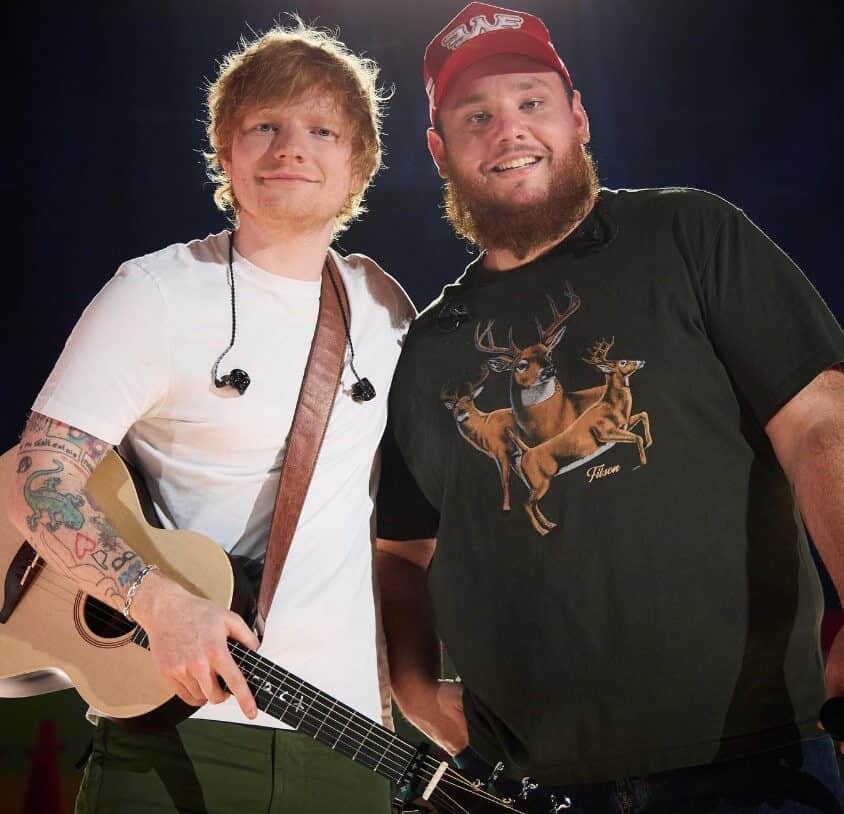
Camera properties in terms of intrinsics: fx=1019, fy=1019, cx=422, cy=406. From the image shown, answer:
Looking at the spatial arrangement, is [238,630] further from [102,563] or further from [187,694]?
[102,563]

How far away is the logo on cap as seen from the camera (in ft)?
9.07

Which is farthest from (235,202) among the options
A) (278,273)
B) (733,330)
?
(733,330)

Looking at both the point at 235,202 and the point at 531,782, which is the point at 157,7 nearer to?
the point at 235,202

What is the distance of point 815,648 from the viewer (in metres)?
2.15

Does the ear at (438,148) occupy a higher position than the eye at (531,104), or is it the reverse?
the eye at (531,104)

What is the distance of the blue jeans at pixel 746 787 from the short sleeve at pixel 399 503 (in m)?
0.79

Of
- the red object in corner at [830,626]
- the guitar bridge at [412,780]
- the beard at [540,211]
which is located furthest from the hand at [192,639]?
the red object in corner at [830,626]

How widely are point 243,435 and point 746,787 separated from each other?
→ 4.39 feet

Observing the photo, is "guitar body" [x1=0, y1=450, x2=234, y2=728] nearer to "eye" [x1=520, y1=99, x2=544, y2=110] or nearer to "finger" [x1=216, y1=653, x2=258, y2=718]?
"finger" [x1=216, y1=653, x2=258, y2=718]

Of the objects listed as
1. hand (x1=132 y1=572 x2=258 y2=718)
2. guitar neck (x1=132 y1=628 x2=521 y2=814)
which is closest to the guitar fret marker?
guitar neck (x1=132 y1=628 x2=521 y2=814)

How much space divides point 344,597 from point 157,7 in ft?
8.86

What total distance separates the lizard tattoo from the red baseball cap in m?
1.46

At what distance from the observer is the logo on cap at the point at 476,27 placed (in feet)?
9.07

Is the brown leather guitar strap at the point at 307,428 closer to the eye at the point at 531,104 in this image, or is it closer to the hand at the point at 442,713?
the hand at the point at 442,713
